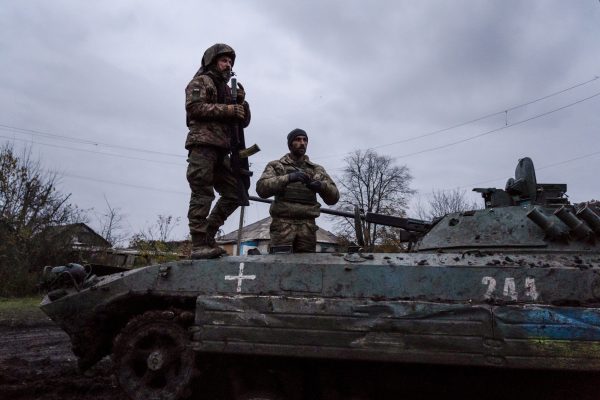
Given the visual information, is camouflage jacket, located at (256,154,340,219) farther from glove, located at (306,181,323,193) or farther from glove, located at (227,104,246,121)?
glove, located at (227,104,246,121)

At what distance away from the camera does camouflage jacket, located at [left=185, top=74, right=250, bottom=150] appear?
5.07 m

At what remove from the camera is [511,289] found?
159 inches

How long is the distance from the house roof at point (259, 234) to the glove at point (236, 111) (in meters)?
31.5

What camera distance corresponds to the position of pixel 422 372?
172 inches

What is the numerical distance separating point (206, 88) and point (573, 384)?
14.1 feet

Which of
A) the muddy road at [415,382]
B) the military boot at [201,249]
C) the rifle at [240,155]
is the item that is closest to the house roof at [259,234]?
the muddy road at [415,382]

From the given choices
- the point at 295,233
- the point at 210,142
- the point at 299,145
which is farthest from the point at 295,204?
the point at 210,142

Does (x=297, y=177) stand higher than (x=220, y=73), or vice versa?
(x=220, y=73)

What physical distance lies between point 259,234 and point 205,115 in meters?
33.3

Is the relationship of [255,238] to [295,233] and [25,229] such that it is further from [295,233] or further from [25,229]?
[295,233]

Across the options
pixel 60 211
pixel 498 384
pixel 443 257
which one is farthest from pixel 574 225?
pixel 60 211

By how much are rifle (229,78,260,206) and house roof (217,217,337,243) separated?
31.1 meters

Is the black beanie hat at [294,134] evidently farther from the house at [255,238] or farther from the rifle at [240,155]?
the house at [255,238]

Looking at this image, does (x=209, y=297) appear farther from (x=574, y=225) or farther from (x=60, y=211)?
(x=60, y=211)
